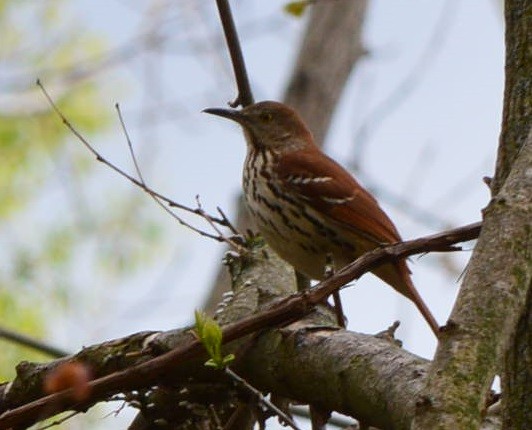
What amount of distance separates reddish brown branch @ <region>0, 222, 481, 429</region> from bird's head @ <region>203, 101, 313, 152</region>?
2.69 metres

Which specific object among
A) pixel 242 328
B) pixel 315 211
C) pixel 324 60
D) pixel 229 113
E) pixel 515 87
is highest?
pixel 324 60

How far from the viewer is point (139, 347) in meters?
2.71

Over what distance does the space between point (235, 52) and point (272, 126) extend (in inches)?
81.1

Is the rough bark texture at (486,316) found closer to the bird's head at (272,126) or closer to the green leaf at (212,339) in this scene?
the green leaf at (212,339)

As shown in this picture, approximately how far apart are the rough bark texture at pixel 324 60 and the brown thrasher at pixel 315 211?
79.5 inches

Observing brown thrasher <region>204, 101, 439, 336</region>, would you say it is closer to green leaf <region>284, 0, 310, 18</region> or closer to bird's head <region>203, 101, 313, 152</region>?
bird's head <region>203, 101, 313, 152</region>

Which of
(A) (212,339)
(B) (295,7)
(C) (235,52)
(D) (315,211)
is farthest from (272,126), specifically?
(A) (212,339)

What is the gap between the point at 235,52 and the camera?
3.29 metres

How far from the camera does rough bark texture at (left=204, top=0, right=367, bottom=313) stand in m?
7.27

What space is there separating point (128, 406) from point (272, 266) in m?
1.04

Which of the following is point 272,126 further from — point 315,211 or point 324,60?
point 324,60

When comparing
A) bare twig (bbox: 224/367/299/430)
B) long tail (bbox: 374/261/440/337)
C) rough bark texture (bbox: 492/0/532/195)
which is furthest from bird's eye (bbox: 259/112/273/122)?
bare twig (bbox: 224/367/299/430)

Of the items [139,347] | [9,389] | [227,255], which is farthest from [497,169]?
[227,255]

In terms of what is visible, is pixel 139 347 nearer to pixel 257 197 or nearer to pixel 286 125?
pixel 257 197
